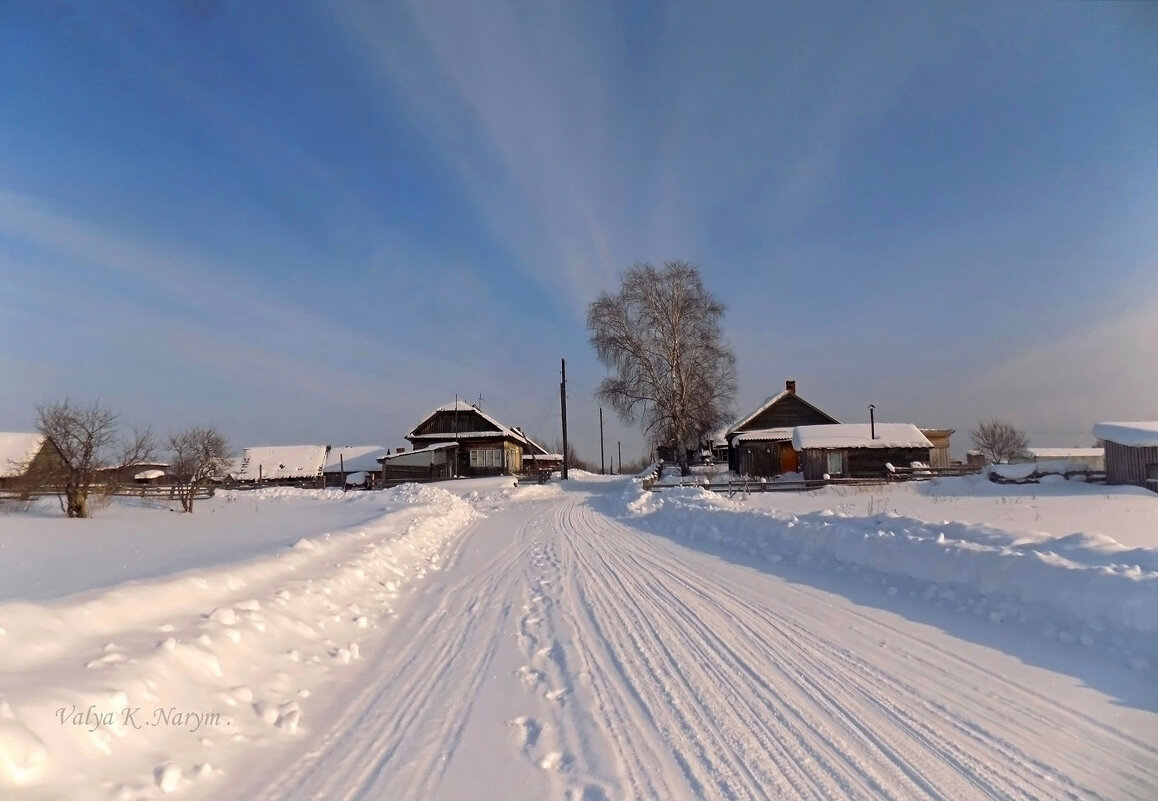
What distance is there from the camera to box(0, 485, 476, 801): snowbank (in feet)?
10.8

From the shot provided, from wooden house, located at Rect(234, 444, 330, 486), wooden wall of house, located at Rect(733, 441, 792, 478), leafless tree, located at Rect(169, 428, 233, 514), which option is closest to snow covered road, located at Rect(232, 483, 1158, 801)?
leafless tree, located at Rect(169, 428, 233, 514)

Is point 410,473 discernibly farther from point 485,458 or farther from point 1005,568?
point 1005,568

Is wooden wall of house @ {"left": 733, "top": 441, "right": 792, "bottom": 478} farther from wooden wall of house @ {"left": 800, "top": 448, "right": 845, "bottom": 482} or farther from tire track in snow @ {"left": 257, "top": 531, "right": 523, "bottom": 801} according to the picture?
tire track in snow @ {"left": 257, "top": 531, "right": 523, "bottom": 801}

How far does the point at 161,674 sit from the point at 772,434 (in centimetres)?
4337

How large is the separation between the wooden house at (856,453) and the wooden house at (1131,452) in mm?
10351

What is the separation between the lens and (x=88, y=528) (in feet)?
52.7

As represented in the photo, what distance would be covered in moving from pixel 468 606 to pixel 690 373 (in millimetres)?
34443

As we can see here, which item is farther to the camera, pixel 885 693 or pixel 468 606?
pixel 468 606

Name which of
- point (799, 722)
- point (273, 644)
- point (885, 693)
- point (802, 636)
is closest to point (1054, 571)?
point (802, 636)

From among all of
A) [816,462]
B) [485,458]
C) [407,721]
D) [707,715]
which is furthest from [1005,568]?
[485,458]

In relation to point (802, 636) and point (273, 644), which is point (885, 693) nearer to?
point (802, 636)

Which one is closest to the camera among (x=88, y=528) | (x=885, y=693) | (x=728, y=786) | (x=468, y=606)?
(x=728, y=786)

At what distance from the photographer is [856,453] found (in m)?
37.3

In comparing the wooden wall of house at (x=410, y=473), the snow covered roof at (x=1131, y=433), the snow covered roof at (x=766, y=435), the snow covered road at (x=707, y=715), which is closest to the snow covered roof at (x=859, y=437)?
the snow covered roof at (x=766, y=435)
